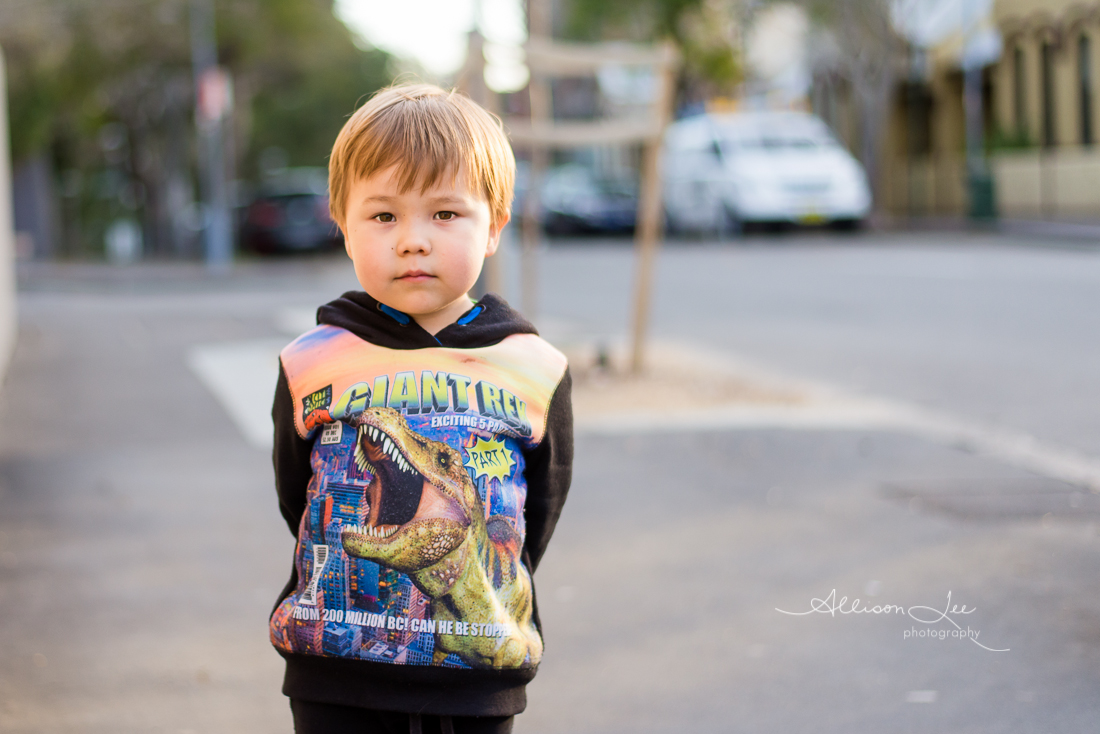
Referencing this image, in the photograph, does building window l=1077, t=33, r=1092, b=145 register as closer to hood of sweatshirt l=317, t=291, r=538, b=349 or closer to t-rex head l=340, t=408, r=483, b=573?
hood of sweatshirt l=317, t=291, r=538, b=349

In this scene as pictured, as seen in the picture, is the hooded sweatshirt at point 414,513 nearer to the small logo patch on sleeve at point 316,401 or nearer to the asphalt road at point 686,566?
the small logo patch on sleeve at point 316,401

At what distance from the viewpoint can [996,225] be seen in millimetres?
22859

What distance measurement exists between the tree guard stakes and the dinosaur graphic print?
6.25 m

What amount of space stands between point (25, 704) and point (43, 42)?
22.9 m

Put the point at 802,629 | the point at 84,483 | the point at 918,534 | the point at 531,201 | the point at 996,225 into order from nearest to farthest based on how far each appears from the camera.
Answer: the point at 802,629, the point at 918,534, the point at 84,483, the point at 531,201, the point at 996,225

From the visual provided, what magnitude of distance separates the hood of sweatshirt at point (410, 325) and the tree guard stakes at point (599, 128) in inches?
241

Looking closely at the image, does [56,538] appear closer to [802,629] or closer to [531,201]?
[802,629]

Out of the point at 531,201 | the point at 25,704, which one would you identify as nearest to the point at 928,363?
the point at 531,201

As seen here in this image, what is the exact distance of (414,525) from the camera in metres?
1.92

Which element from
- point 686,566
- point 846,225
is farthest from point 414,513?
point 846,225

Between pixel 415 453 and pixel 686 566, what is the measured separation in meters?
2.91

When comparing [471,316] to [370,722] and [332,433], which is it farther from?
[370,722]

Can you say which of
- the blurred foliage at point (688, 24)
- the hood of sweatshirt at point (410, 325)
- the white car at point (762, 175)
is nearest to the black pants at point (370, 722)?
the hood of sweatshirt at point (410, 325)

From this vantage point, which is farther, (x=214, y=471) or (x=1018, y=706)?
(x=214, y=471)
